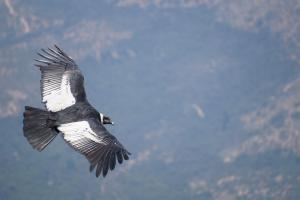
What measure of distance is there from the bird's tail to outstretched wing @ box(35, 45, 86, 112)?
3.53ft

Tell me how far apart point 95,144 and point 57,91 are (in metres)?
4.04

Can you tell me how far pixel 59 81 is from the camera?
28.1 meters

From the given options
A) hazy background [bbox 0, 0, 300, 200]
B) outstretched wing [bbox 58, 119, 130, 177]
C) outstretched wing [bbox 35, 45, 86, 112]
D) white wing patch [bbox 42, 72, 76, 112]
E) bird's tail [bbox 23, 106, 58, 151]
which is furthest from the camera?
hazy background [bbox 0, 0, 300, 200]

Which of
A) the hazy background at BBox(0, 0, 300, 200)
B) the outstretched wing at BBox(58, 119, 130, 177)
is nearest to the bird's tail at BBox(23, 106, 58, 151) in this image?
the outstretched wing at BBox(58, 119, 130, 177)

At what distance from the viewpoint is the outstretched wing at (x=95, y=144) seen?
23.3m

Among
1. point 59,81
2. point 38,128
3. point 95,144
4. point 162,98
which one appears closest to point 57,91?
point 59,81

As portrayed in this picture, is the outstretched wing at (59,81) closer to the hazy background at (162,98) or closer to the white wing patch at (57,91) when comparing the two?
the white wing patch at (57,91)

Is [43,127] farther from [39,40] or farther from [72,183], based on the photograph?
[39,40]

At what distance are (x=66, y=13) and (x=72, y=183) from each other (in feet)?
148

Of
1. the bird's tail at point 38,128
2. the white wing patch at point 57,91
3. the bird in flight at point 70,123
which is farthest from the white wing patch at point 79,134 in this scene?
the white wing patch at point 57,91

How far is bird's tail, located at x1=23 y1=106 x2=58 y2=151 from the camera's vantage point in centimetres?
2458

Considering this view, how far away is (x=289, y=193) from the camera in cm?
11950

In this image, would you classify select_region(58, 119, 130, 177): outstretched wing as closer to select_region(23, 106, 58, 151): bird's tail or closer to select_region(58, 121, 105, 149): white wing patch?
select_region(58, 121, 105, 149): white wing patch

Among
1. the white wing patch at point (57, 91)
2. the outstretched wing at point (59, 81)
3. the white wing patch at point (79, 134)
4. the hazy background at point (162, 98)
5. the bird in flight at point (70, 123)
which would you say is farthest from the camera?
the hazy background at point (162, 98)
